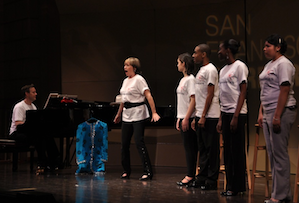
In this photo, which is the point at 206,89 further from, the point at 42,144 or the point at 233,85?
the point at 42,144

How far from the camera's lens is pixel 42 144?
255 inches

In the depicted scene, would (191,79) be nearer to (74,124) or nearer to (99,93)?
(74,124)

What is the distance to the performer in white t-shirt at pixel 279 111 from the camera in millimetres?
3398

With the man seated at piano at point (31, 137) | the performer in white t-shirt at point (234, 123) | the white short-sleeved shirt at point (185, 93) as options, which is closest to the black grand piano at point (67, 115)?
the man seated at piano at point (31, 137)

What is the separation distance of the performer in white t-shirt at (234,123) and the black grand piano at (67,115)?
98.4 inches

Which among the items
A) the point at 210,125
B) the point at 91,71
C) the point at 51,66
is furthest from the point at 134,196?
the point at 51,66

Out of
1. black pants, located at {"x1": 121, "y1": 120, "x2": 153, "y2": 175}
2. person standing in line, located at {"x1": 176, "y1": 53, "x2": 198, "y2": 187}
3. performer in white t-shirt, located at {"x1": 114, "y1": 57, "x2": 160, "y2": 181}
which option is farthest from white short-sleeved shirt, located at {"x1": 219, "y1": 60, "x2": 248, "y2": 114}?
black pants, located at {"x1": 121, "y1": 120, "x2": 153, "y2": 175}

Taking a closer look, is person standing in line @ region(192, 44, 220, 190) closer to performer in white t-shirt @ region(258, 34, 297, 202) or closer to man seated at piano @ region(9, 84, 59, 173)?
performer in white t-shirt @ region(258, 34, 297, 202)

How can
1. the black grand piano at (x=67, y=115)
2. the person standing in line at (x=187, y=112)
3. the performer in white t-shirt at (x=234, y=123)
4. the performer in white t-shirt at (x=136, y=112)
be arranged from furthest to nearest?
the black grand piano at (x=67, y=115) → the performer in white t-shirt at (x=136, y=112) → the person standing in line at (x=187, y=112) → the performer in white t-shirt at (x=234, y=123)

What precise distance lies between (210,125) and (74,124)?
2.67 metres

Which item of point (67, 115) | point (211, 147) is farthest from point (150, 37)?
point (211, 147)

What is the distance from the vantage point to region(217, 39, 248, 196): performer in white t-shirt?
3.93m

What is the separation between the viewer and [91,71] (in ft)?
27.7

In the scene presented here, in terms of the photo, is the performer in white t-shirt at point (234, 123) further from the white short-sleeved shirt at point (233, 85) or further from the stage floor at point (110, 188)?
the stage floor at point (110, 188)
